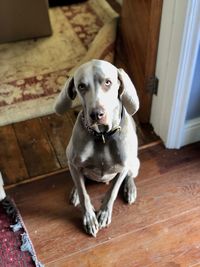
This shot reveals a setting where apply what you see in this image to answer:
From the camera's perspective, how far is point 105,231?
1515 millimetres

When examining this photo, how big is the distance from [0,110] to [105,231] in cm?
88

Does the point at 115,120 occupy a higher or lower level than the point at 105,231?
higher

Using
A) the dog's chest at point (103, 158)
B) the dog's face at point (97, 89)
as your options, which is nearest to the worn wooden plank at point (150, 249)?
the dog's chest at point (103, 158)

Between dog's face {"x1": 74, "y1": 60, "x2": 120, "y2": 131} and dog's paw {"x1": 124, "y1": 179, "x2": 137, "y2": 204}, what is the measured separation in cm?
51

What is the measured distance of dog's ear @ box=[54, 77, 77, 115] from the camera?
1239 mm

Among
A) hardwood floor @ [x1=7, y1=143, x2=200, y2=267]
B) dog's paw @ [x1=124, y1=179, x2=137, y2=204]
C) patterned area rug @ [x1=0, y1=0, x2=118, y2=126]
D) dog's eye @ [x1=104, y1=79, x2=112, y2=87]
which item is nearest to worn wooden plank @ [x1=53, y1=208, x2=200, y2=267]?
hardwood floor @ [x1=7, y1=143, x2=200, y2=267]

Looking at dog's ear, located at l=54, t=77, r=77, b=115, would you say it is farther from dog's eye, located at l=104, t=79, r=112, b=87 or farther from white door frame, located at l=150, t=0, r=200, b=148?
white door frame, located at l=150, t=0, r=200, b=148

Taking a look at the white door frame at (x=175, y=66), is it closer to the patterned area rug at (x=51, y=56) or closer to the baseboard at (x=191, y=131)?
the baseboard at (x=191, y=131)

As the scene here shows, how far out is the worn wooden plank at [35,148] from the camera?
1747mm

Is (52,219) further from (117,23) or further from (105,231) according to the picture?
(117,23)

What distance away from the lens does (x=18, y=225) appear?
1518 millimetres

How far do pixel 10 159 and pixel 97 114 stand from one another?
2.59 ft

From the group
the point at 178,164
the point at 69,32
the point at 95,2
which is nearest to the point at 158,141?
the point at 178,164

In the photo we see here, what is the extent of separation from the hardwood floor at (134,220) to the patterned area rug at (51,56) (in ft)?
1.67
